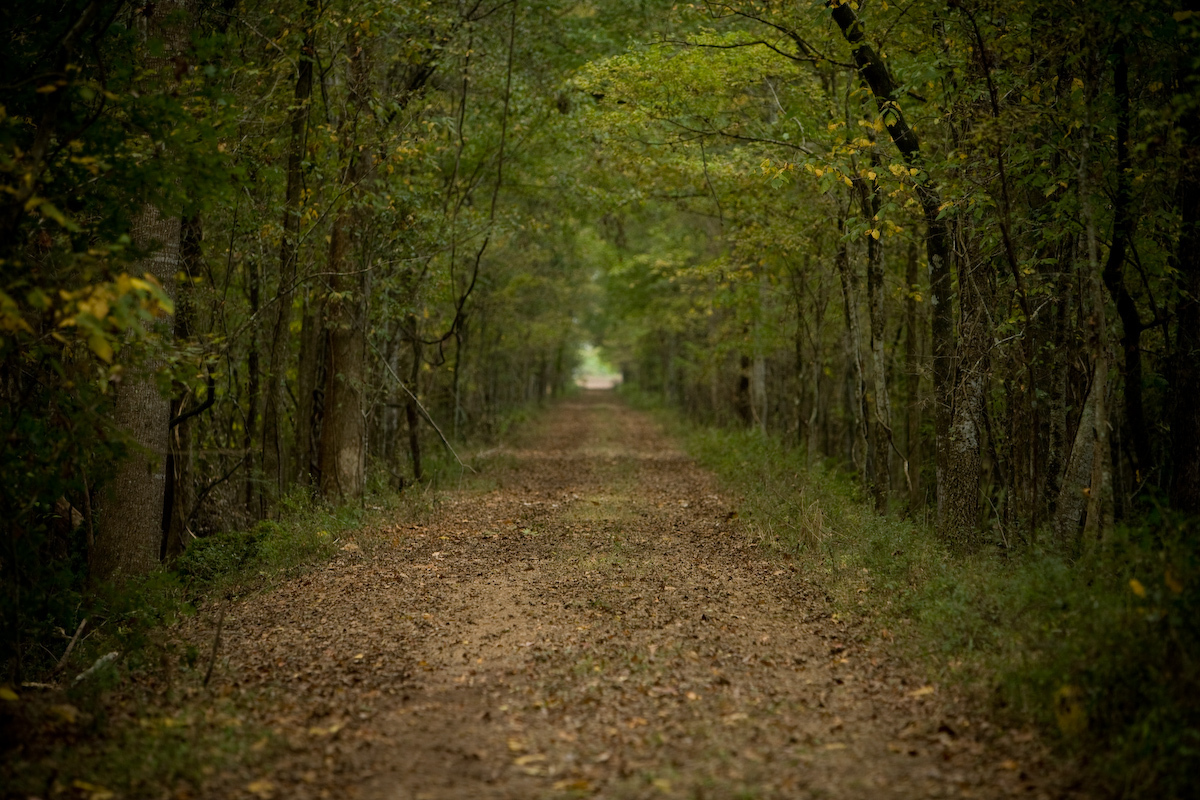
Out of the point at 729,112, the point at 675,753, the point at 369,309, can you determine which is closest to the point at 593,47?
the point at 729,112

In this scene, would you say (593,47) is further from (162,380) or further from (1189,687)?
(1189,687)

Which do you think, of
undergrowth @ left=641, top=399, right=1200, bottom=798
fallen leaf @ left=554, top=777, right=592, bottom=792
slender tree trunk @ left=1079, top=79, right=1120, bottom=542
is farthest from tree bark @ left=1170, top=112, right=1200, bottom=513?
fallen leaf @ left=554, top=777, right=592, bottom=792

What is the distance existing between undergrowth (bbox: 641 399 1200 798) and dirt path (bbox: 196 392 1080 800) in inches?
12.3

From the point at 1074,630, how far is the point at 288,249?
1131 cm

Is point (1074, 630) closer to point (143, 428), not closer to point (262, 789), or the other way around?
point (262, 789)

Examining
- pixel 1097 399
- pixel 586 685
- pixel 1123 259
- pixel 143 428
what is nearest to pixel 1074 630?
pixel 1097 399

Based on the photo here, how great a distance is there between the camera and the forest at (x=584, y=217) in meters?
6.70

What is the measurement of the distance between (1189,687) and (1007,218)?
4.91 m

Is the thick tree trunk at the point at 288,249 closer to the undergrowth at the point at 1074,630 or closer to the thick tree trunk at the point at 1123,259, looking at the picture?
the undergrowth at the point at 1074,630

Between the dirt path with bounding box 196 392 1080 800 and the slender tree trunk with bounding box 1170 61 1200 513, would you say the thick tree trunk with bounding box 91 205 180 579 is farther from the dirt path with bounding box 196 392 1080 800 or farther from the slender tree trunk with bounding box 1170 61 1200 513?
the slender tree trunk with bounding box 1170 61 1200 513

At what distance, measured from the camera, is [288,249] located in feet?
42.3

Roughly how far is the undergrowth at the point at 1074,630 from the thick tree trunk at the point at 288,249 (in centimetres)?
808

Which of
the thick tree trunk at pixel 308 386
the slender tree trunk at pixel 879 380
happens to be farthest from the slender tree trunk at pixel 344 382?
the slender tree trunk at pixel 879 380

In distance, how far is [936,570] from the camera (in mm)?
8094
